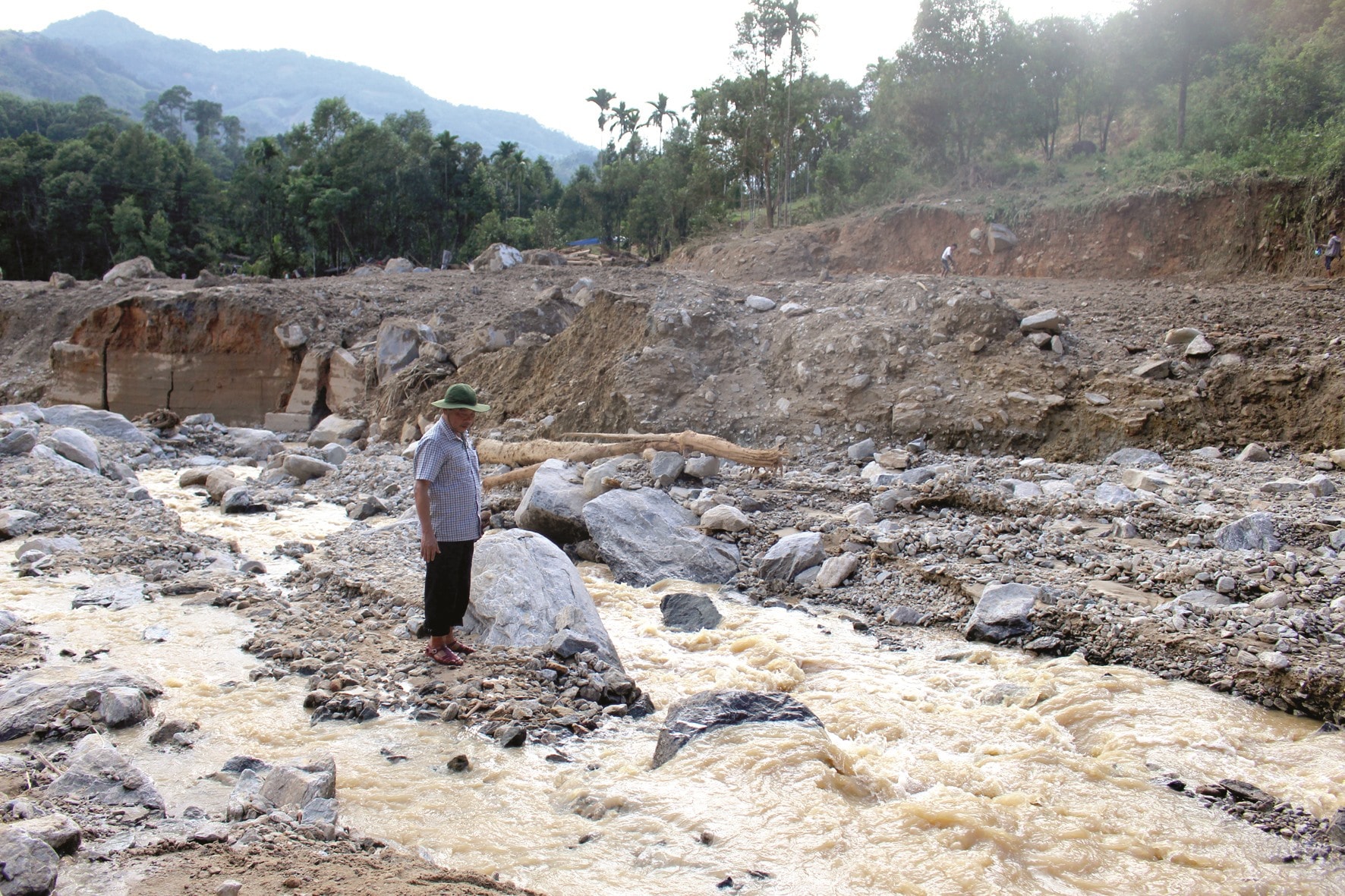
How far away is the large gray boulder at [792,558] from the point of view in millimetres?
6586

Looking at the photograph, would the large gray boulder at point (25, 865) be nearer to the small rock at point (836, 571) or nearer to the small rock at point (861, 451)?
the small rock at point (836, 571)

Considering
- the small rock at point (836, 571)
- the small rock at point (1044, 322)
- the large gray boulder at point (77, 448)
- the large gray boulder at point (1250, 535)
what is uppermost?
the small rock at point (1044, 322)

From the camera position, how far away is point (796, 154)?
30.0 metres

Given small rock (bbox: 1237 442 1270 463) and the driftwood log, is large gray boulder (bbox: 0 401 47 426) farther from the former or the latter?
small rock (bbox: 1237 442 1270 463)

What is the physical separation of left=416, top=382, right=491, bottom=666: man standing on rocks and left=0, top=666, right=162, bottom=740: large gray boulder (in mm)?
1374

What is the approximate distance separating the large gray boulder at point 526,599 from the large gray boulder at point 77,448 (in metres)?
7.62

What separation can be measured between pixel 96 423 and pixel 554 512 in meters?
10.4

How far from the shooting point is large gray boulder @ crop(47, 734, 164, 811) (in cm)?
297

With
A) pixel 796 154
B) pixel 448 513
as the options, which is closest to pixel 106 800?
pixel 448 513

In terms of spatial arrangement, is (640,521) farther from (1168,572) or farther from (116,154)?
(116,154)

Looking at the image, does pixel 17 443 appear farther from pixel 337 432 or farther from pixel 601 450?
pixel 601 450

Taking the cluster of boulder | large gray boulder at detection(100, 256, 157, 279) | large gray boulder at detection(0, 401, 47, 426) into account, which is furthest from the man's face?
large gray boulder at detection(100, 256, 157, 279)

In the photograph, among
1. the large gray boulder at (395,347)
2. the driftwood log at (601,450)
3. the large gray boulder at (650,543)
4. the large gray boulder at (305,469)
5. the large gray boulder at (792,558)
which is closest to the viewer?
the large gray boulder at (792,558)

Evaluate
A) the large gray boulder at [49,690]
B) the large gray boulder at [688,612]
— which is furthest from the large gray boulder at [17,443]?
the large gray boulder at [688,612]
